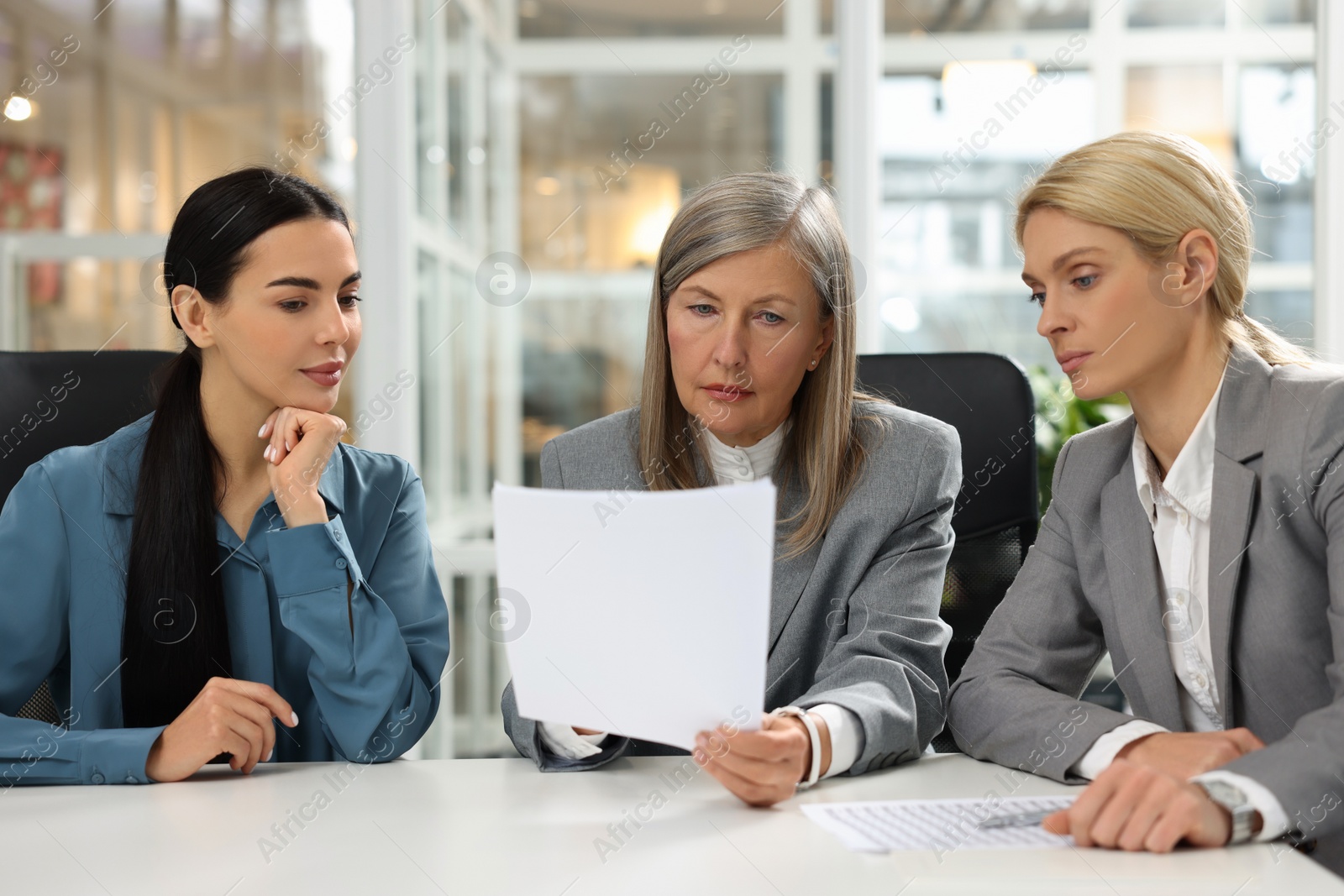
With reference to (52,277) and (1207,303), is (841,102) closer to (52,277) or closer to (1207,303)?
(1207,303)

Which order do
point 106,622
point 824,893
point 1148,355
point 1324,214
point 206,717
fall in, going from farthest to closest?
point 1324,214, point 106,622, point 1148,355, point 206,717, point 824,893

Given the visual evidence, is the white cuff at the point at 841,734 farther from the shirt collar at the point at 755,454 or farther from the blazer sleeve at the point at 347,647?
the blazer sleeve at the point at 347,647

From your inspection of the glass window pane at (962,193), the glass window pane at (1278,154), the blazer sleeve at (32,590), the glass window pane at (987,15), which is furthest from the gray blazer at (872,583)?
the glass window pane at (1278,154)

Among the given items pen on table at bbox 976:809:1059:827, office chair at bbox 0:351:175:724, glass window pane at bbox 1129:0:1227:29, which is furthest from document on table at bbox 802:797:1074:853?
glass window pane at bbox 1129:0:1227:29

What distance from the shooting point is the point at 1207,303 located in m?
1.39

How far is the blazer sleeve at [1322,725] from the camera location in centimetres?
100

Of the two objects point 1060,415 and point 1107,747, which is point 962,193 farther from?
point 1107,747

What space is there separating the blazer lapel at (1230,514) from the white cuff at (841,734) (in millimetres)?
467

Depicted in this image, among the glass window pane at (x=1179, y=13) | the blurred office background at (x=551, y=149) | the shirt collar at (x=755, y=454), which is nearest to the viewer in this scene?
the shirt collar at (x=755, y=454)

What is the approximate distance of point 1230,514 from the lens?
1.29 meters

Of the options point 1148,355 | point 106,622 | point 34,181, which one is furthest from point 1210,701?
point 34,181

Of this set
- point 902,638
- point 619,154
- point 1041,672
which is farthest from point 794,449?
point 619,154

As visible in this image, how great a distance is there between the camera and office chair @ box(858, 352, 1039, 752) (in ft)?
5.88

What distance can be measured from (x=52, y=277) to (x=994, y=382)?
2.93 metres
